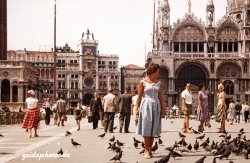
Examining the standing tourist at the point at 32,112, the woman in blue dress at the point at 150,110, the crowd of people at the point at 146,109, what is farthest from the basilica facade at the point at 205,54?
the woman in blue dress at the point at 150,110

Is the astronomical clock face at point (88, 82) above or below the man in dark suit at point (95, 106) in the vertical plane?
above

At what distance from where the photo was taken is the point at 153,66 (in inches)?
388

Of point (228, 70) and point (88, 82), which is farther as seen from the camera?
point (88, 82)

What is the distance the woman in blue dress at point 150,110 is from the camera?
32.0 ft

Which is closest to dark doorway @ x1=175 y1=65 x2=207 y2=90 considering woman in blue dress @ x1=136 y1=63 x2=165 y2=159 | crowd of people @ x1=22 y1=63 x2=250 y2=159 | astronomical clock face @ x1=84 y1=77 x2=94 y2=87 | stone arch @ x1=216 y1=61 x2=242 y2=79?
stone arch @ x1=216 y1=61 x2=242 y2=79

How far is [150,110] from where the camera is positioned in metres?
9.77

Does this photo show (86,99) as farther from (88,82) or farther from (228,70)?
(228,70)

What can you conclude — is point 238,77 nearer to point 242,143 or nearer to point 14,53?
point 242,143

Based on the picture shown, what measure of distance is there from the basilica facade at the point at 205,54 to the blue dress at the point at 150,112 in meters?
51.3

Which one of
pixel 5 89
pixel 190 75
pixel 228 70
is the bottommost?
pixel 5 89

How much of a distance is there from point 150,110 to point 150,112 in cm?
4

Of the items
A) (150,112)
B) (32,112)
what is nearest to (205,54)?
(32,112)

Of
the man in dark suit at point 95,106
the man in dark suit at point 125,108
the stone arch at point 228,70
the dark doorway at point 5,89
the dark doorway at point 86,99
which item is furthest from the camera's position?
the dark doorway at point 86,99

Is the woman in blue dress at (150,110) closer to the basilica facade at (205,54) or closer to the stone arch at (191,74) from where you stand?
the basilica facade at (205,54)
